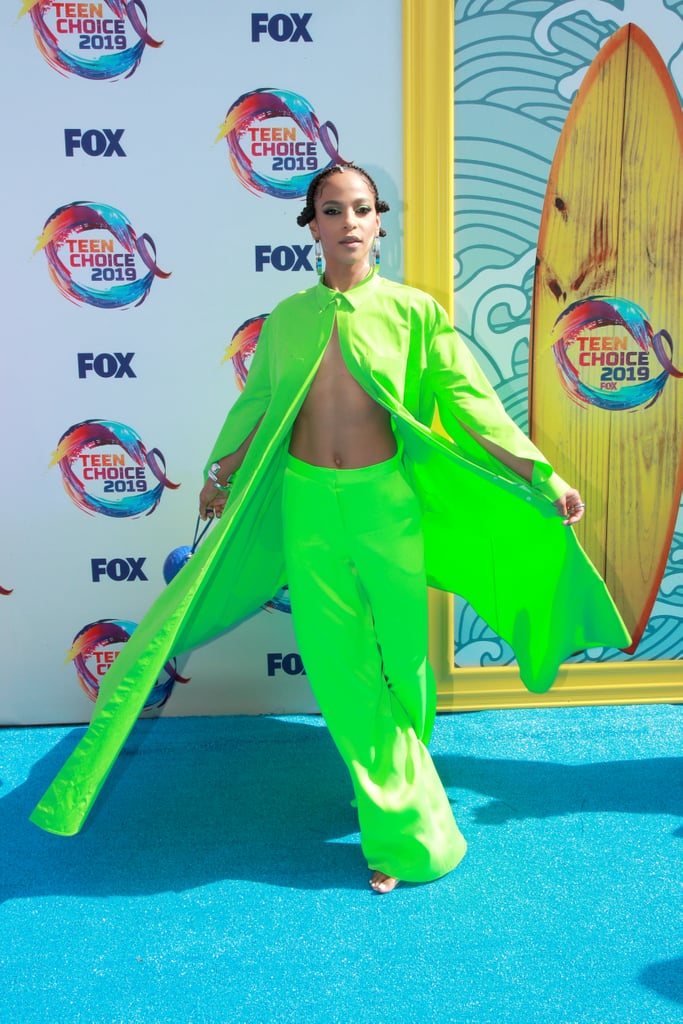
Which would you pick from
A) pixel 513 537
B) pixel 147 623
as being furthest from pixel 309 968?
pixel 513 537

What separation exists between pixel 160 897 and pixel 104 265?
2.04 m

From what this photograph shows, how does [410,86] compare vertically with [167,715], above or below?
above

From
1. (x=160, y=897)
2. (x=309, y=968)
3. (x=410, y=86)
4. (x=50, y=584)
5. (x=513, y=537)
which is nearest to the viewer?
(x=309, y=968)

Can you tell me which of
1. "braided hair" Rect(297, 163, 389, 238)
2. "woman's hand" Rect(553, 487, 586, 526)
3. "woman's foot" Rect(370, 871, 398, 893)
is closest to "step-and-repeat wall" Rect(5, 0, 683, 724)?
"braided hair" Rect(297, 163, 389, 238)

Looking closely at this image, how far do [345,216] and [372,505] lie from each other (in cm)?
A: 73

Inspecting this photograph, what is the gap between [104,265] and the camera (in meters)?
3.22

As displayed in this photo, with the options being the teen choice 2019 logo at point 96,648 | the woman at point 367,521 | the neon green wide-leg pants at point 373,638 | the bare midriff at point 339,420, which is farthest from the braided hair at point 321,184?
the teen choice 2019 logo at point 96,648

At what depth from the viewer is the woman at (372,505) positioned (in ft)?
7.86

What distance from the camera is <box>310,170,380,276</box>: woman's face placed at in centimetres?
236

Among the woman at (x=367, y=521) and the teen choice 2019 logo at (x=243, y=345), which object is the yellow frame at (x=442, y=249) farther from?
the woman at (x=367, y=521)

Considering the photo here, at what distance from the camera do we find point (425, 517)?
9.09ft

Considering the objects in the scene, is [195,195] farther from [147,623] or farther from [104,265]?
[147,623]

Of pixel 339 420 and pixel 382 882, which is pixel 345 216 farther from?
pixel 382 882

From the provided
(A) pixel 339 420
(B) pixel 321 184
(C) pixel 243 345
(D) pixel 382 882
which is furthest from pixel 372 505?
(C) pixel 243 345
